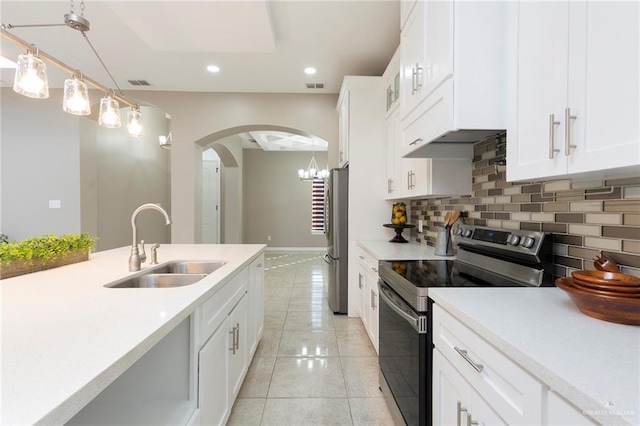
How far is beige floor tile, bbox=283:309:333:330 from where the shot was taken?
305 cm

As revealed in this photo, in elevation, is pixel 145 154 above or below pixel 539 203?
above

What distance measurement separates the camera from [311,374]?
7.16 ft

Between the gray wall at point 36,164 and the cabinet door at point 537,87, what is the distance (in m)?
5.52

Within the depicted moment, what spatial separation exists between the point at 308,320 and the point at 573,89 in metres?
2.96

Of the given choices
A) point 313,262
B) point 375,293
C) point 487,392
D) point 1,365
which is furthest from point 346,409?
point 313,262

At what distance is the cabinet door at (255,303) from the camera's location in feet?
7.17

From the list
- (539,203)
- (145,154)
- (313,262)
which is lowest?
(313,262)

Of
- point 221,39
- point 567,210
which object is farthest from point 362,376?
point 221,39

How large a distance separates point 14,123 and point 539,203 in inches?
255

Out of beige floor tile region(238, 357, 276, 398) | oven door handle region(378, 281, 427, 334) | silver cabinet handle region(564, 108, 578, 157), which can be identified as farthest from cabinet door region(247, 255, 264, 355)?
silver cabinet handle region(564, 108, 578, 157)

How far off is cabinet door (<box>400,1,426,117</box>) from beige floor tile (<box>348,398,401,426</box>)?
1.85 m

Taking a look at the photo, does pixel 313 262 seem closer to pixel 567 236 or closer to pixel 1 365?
pixel 567 236

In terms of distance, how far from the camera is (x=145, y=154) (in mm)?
6055

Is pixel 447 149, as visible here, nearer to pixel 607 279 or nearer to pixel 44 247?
pixel 607 279
